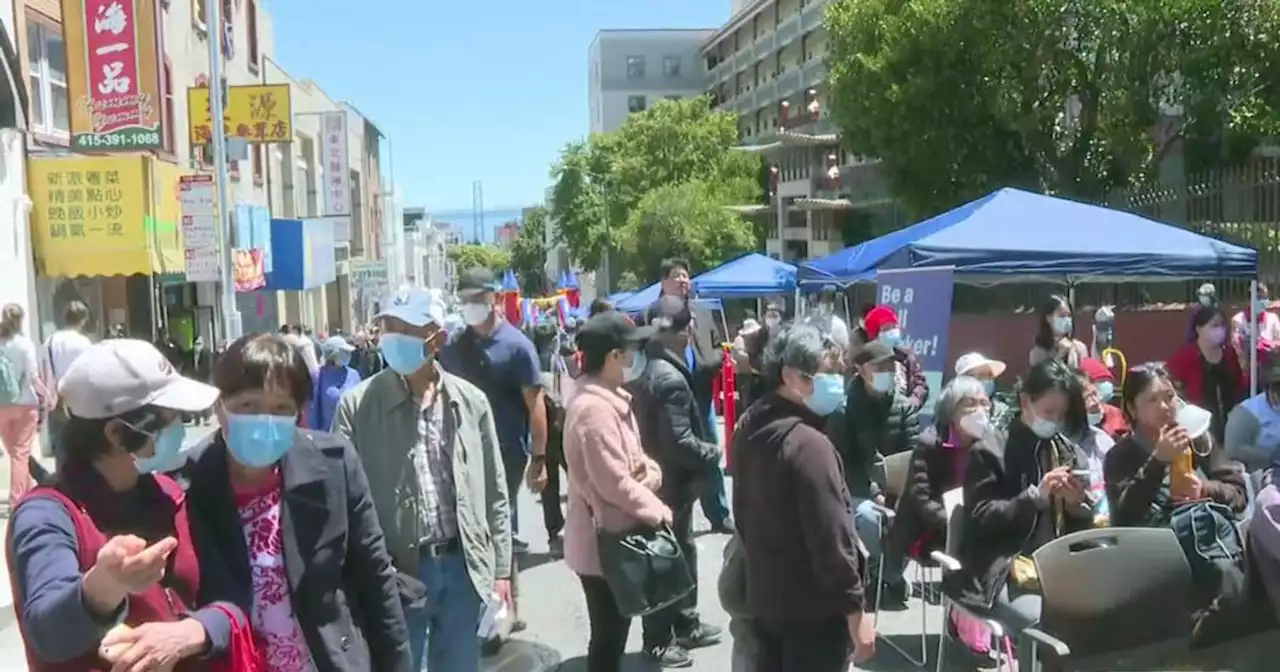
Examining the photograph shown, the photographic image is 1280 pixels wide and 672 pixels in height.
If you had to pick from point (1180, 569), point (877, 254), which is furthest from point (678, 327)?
point (1180, 569)

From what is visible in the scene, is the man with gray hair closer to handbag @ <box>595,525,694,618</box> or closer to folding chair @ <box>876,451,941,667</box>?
handbag @ <box>595,525,694,618</box>

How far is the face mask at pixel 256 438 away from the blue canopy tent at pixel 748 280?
1822 cm

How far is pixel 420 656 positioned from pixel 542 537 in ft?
17.8

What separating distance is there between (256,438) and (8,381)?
8.02 meters

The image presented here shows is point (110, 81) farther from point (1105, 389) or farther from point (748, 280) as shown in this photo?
point (1105, 389)

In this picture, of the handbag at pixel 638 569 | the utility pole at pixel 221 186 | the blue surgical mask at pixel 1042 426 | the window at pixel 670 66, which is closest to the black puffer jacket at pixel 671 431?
the handbag at pixel 638 569

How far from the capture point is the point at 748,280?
21.8 meters

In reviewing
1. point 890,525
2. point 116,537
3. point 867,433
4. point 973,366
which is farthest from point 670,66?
point 116,537

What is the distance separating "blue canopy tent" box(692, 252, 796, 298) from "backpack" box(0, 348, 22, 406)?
499 inches

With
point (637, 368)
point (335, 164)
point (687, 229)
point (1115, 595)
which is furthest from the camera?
point (687, 229)

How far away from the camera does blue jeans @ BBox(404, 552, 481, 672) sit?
14.2ft

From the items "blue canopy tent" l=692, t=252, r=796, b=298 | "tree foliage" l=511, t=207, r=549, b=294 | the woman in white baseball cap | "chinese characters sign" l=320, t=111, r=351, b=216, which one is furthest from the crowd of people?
"tree foliage" l=511, t=207, r=549, b=294

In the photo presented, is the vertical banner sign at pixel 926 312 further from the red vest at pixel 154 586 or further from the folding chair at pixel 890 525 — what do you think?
the red vest at pixel 154 586

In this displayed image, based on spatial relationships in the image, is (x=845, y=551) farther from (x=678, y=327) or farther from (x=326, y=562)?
(x=678, y=327)
